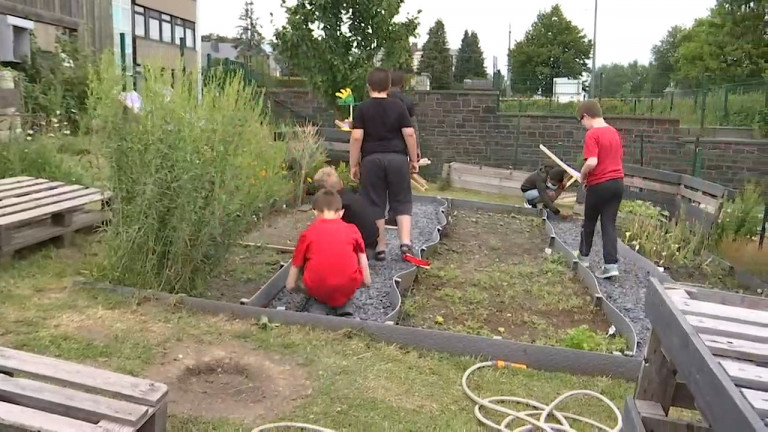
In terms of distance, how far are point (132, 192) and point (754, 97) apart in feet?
62.9

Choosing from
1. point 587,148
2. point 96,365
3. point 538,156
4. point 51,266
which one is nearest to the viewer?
point 96,365

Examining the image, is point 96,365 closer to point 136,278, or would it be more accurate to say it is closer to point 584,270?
point 136,278

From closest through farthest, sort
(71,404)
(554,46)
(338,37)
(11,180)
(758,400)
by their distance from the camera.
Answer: (758,400)
(71,404)
(11,180)
(338,37)
(554,46)

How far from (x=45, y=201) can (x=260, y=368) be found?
295 cm

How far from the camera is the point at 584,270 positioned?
5672mm

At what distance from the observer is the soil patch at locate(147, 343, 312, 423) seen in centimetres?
309

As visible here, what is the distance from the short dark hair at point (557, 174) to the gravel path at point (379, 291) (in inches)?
98.3

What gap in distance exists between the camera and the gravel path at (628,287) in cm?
471

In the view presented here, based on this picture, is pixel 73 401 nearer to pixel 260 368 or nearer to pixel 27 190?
pixel 260 368

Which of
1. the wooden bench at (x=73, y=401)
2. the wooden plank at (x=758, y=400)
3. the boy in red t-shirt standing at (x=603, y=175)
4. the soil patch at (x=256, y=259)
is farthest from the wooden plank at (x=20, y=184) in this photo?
the wooden plank at (x=758, y=400)

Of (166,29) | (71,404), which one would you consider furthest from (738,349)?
(166,29)

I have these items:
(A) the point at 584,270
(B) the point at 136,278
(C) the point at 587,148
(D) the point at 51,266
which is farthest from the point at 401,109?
(D) the point at 51,266

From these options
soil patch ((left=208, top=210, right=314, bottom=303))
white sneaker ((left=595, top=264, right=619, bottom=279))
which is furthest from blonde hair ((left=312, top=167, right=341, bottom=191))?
white sneaker ((left=595, top=264, right=619, bottom=279))

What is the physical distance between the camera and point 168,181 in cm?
429
